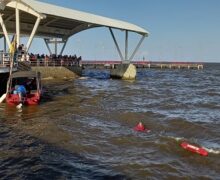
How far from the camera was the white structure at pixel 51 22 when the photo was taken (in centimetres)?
3338

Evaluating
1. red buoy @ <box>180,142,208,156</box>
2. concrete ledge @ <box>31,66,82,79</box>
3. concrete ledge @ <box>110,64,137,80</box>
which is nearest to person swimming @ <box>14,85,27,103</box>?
red buoy @ <box>180,142,208,156</box>

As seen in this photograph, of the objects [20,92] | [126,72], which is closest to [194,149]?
[20,92]

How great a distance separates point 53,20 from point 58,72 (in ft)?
18.0

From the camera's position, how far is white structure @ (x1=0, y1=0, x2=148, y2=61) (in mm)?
33375

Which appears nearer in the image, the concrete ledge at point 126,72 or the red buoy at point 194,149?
the red buoy at point 194,149

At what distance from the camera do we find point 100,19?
4631 centimetres

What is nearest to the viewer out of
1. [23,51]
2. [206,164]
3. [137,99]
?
[206,164]

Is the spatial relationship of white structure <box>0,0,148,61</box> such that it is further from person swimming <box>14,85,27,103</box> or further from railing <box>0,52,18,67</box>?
person swimming <box>14,85,27,103</box>

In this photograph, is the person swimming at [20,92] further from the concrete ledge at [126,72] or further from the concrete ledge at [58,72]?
the concrete ledge at [126,72]

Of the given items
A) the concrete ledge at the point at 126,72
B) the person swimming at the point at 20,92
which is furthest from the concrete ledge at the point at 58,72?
the person swimming at the point at 20,92

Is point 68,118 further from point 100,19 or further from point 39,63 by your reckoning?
point 100,19

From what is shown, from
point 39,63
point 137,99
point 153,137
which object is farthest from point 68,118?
point 39,63

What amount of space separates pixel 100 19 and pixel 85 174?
124 ft

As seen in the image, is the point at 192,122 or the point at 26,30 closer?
the point at 192,122
